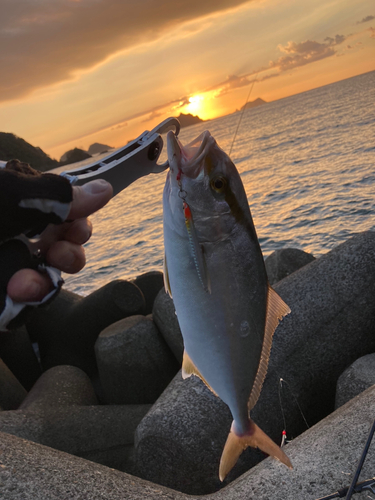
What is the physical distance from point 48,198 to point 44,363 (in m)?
8.18

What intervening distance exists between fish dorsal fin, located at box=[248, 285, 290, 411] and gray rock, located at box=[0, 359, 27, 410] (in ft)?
18.3

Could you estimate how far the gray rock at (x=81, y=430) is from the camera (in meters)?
5.32

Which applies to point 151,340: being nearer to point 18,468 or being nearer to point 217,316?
point 18,468

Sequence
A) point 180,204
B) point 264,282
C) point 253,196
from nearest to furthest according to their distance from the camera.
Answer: point 180,204
point 264,282
point 253,196

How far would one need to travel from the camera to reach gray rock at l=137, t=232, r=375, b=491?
15.1ft

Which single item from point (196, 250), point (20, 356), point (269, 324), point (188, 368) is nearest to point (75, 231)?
point (196, 250)

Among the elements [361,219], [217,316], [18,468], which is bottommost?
[361,219]

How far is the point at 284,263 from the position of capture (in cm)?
791

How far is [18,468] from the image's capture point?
3.12 metres

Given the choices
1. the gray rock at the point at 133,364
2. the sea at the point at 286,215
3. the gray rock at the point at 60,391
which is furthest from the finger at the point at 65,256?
the sea at the point at 286,215

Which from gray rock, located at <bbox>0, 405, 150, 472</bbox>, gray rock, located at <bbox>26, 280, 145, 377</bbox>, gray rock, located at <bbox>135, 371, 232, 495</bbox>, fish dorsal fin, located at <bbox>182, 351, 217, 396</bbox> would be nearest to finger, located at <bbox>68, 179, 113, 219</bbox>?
fish dorsal fin, located at <bbox>182, 351, 217, 396</bbox>

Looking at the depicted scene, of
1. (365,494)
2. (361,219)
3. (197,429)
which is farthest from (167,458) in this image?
(361,219)

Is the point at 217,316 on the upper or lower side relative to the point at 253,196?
upper

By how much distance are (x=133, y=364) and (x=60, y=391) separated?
125cm
